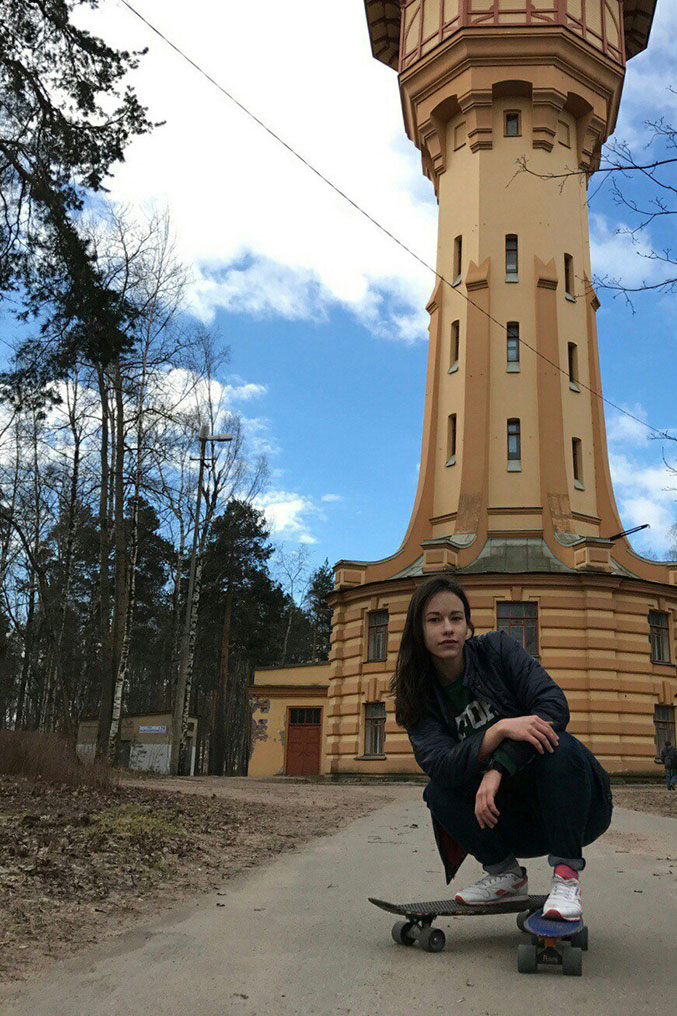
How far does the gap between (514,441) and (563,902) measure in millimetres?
25365

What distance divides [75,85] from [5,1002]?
1116cm

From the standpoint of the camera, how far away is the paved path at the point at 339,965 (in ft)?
9.47

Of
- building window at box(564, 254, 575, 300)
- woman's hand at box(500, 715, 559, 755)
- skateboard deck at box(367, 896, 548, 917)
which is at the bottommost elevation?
skateboard deck at box(367, 896, 548, 917)

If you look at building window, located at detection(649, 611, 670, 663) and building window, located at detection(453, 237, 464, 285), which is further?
building window, located at detection(453, 237, 464, 285)

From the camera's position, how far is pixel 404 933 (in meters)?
3.64

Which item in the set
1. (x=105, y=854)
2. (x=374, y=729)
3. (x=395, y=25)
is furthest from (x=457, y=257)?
(x=105, y=854)

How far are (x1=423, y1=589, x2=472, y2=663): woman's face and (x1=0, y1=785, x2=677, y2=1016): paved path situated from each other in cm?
115

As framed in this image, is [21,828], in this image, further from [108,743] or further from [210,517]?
[210,517]

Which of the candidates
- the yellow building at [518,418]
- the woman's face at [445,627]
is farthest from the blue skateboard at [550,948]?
the yellow building at [518,418]

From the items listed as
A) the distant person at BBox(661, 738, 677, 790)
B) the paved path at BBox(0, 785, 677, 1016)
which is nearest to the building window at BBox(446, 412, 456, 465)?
the distant person at BBox(661, 738, 677, 790)

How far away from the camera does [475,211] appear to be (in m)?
29.6

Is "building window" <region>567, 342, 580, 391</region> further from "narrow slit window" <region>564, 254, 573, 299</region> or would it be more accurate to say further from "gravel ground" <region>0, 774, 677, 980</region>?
"gravel ground" <region>0, 774, 677, 980</region>

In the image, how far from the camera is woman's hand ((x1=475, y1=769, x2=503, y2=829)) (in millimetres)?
3279

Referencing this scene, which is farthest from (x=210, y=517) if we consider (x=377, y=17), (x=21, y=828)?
(x=21, y=828)
